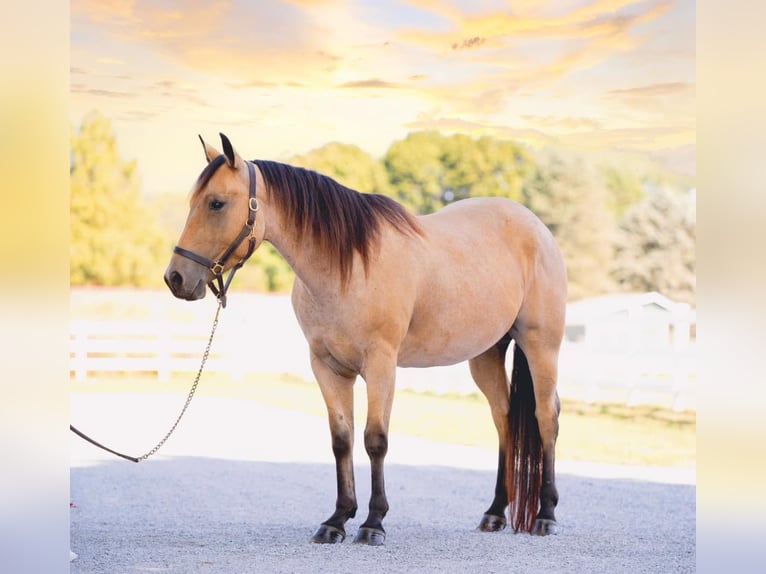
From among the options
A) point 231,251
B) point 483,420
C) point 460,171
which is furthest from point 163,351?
point 231,251

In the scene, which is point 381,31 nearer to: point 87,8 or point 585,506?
point 87,8

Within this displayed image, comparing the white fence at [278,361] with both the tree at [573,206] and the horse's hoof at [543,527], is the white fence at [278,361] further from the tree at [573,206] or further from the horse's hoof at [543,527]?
the tree at [573,206]

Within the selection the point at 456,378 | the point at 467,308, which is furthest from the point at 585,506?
the point at 456,378

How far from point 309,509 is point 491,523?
1.44 m

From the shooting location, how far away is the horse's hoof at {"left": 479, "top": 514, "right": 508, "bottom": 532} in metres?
5.56

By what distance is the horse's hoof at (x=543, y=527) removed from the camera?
17.9 feet

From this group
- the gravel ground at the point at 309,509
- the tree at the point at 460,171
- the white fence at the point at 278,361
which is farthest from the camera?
the tree at the point at 460,171

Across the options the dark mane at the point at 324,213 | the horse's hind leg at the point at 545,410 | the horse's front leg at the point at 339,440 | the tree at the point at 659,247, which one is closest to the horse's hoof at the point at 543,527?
the horse's hind leg at the point at 545,410

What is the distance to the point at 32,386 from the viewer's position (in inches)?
116

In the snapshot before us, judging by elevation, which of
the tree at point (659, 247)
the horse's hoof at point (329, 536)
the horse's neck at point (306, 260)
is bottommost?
the horse's hoof at point (329, 536)

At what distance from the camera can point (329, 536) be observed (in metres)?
4.93

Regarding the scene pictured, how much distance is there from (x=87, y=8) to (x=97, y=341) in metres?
6.30

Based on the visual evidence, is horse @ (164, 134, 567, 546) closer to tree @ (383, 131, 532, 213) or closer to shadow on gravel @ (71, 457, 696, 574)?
shadow on gravel @ (71, 457, 696, 574)

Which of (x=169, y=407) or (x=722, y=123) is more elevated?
(x=722, y=123)
